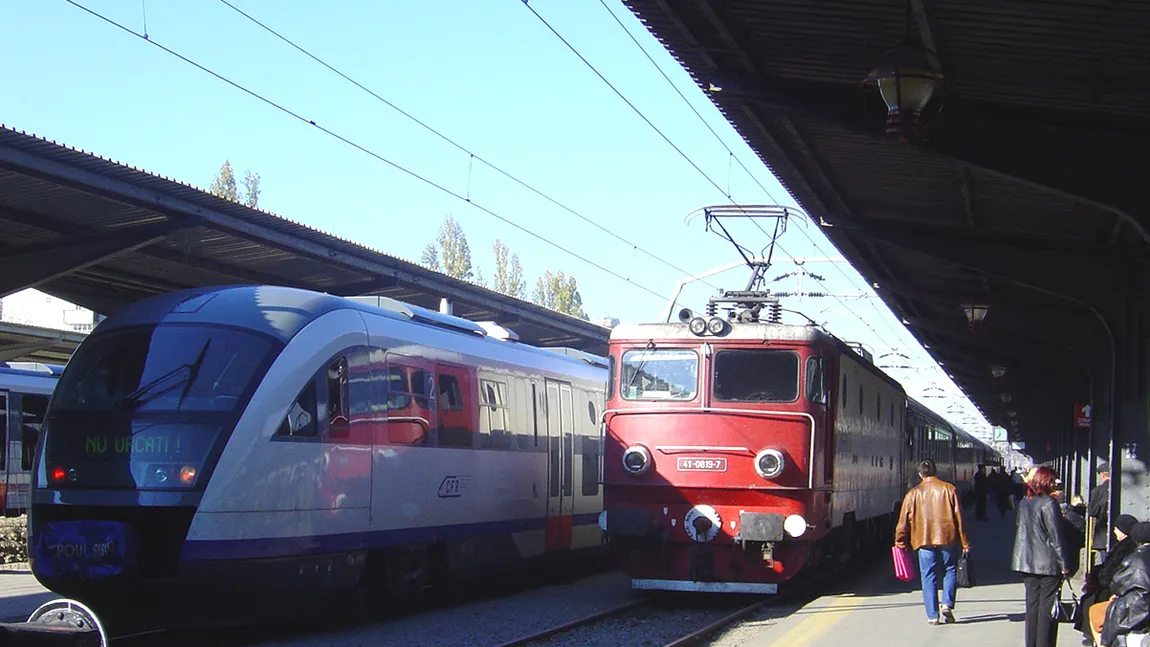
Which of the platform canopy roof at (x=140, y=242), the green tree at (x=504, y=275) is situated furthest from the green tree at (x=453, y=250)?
the platform canopy roof at (x=140, y=242)

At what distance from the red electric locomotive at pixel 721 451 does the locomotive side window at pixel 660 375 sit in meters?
0.01

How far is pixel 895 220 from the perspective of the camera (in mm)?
16781

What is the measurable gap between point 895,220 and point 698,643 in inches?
292

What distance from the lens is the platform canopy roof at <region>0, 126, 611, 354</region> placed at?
16.0 m

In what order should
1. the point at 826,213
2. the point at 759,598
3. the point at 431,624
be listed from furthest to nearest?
the point at 826,213 → the point at 759,598 → the point at 431,624

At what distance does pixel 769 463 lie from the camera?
44.2 ft

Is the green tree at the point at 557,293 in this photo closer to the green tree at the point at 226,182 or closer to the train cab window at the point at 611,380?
the green tree at the point at 226,182

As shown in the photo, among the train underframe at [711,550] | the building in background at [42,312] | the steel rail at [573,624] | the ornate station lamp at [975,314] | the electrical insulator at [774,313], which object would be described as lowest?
the steel rail at [573,624]

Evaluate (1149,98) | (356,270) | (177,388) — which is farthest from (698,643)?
(356,270)

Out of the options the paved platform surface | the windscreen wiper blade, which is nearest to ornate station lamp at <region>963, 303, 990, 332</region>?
the windscreen wiper blade

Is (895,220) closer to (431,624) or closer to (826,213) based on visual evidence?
(826,213)

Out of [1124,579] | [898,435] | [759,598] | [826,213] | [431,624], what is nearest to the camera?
[1124,579]

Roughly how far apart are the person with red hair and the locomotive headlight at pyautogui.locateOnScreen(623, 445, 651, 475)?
474cm

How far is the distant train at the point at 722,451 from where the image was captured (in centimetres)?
1346
